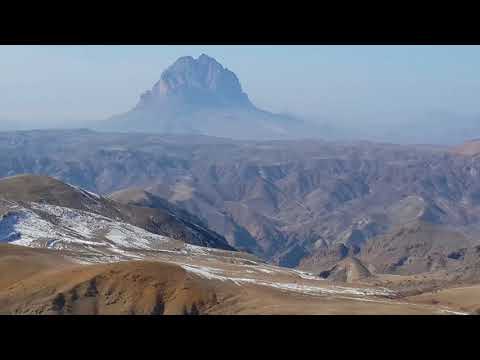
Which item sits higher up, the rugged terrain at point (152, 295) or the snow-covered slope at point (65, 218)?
the snow-covered slope at point (65, 218)

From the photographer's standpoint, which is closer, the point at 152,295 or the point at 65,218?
the point at 152,295

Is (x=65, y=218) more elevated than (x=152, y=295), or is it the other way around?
(x=65, y=218)

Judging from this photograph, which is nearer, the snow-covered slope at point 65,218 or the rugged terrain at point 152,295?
the rugged terrain at point 152,295

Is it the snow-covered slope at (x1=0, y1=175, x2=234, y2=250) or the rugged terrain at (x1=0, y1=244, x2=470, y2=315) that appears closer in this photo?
the rugged terrain at (x1=0, y1=244, x2=470, y2=315)

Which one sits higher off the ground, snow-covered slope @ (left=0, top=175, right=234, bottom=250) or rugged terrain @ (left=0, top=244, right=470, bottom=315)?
snow-covered slope @ (left=0, top=175, right=234, bottom=250)
